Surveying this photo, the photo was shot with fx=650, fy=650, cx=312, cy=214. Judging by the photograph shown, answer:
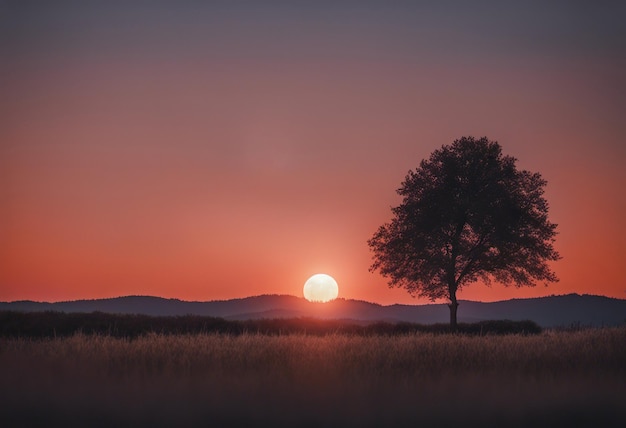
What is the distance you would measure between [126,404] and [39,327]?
2078 centimetres

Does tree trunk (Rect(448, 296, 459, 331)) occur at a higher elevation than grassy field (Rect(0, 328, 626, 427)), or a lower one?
higher

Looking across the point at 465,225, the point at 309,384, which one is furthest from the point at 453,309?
the point at 309,384

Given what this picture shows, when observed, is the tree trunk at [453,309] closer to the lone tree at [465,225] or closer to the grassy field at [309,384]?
the lone tree at [465,225]

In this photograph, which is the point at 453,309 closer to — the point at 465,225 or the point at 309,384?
the point at 465,225

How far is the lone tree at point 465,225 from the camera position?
132ft

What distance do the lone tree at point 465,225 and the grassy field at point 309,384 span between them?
20.3 m

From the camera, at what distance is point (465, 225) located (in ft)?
134

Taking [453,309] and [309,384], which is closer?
[309,384]

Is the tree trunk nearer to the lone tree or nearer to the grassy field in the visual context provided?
the lone tree

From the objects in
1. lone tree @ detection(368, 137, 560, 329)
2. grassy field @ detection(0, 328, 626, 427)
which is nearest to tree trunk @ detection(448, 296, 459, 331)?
lone tree @ detection(368, 137, 560, 329)

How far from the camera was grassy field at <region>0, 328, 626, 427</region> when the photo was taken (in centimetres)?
1126

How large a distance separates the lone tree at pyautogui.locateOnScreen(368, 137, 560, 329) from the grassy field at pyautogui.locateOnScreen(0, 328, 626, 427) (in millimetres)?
20294

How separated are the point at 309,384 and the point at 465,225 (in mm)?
29300

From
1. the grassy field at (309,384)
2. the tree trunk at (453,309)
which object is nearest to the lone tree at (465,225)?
the tree trunk at (453,309)
